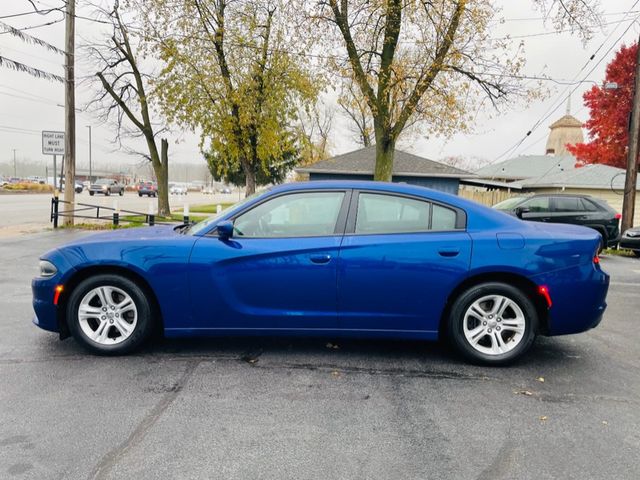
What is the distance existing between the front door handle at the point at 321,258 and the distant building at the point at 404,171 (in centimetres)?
1686

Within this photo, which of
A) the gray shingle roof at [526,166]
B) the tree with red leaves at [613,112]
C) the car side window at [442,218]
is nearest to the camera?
the car side window at [442,218]

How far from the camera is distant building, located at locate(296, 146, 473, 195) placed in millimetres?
20516

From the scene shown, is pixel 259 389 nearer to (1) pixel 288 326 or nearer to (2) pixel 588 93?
(1) pixel 288 326

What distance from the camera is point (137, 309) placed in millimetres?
3941

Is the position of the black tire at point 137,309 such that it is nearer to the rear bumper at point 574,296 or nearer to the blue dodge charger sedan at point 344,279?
the blue dodge charger sedan at point 344,279

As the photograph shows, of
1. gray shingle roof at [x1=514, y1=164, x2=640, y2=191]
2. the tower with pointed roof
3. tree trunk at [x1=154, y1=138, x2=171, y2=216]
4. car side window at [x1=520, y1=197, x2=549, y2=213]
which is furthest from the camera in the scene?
the tower with pointed roof

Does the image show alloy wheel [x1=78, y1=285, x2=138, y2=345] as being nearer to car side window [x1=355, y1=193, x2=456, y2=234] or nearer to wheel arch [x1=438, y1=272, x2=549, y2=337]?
car side window [x1=355, y1=193, x2=456, y2=234]

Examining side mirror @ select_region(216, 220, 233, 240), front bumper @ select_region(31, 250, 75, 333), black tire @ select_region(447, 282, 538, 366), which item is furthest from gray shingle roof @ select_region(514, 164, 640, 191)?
front bumper @ select_region(31, 250, 75, 333)

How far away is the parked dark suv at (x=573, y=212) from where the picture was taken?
12.8 m

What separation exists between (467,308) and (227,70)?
1769cm

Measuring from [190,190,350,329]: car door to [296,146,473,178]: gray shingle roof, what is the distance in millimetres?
16943

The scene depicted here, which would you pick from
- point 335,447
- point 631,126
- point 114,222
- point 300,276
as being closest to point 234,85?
point 114,222

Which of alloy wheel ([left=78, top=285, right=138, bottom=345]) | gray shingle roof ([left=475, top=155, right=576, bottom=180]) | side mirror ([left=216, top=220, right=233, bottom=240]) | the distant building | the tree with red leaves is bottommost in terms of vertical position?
alloy wheel ([left=78, top=285, right=138, bottom=345])

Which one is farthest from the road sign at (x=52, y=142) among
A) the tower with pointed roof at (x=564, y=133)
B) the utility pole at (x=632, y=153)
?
the tower with pointed roof at (x=564, y=133)
